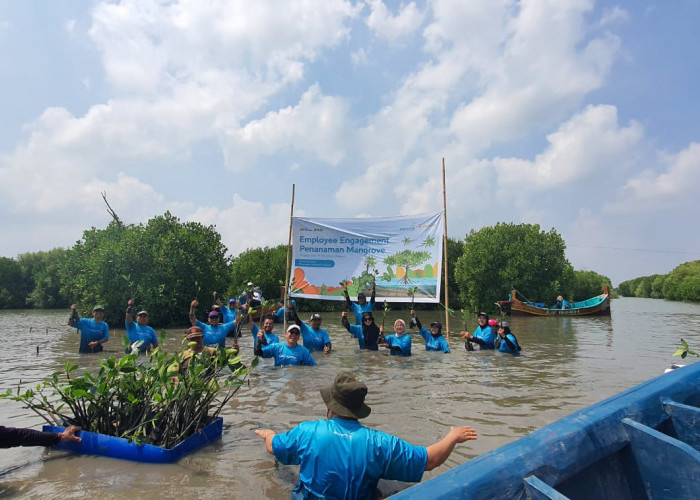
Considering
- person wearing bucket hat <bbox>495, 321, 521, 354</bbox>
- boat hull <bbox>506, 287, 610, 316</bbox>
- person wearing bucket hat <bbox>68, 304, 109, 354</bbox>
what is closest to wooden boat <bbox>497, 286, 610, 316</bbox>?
boat hull <bbox>506, 287, 610, 316</bbox>

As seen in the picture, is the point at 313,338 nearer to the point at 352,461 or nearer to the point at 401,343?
the point at 401,343

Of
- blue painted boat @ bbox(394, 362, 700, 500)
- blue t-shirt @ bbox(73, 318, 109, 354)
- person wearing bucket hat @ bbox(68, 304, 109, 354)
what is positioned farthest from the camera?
blue t-shirt @ bbox(73, 318, 109, 354)

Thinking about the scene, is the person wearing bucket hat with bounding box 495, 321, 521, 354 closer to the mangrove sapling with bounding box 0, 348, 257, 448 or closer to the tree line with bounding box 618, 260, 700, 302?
the mangrove sapling with bounding box 0, 348, 257, 448

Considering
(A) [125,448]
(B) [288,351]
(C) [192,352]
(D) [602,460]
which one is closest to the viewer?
(D) [602,460]

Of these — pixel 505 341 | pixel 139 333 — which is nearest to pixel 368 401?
pixel 139 333

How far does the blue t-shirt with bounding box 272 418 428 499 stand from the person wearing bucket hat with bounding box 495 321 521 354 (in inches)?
384

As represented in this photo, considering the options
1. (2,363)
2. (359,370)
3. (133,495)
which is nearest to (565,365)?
(359,370)

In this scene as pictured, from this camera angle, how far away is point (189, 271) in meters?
24.5

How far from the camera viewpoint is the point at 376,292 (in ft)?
45.0

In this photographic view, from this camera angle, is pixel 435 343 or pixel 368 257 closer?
pixel 435 343

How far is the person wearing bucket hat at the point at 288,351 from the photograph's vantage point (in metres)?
8.98

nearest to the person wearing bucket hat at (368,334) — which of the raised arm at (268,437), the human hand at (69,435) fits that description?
the human hand at (69,435)

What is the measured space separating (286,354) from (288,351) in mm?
75

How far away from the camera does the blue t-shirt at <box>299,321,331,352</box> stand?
11.3 m
